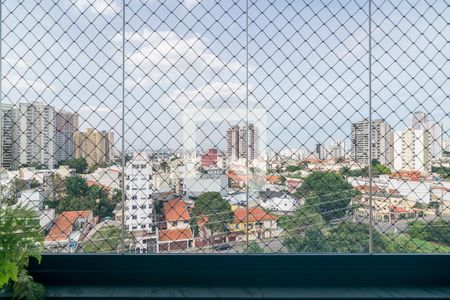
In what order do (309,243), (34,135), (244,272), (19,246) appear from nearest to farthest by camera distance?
(19,246) < (244,272) < (309,243) < (34,135)

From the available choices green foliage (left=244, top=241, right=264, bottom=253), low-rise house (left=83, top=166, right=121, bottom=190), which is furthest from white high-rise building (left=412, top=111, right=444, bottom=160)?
low-rise house (left=83, top=166, right=121, bottom=190)

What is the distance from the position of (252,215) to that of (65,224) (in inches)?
31.4

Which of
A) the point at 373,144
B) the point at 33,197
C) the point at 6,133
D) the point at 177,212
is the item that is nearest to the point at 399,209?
the point at 373,144

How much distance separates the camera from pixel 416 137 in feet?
5.16

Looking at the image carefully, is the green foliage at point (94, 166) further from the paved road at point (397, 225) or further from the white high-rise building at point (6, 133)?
the paved road at point (397, 225)

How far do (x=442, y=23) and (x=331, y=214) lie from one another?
3.08 ft

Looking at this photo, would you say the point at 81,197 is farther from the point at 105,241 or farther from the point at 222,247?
the point at 222,247

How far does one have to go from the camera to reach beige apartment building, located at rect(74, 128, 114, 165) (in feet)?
5.15

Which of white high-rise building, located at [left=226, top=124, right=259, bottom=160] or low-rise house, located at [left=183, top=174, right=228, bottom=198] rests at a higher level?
white high-rise building, located at [left=226, top=124, right=259, bottom=160]

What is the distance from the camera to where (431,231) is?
5.07 ft

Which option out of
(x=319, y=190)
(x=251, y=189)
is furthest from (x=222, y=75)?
(x=319, y=190)

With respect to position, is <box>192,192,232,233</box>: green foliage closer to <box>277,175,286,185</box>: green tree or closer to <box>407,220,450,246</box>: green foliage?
<box>277,175,286,185</box>: green tree

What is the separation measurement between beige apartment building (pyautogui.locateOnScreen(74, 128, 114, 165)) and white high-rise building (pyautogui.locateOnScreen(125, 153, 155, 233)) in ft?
0.36

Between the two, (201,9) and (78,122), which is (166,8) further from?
(78,122)
